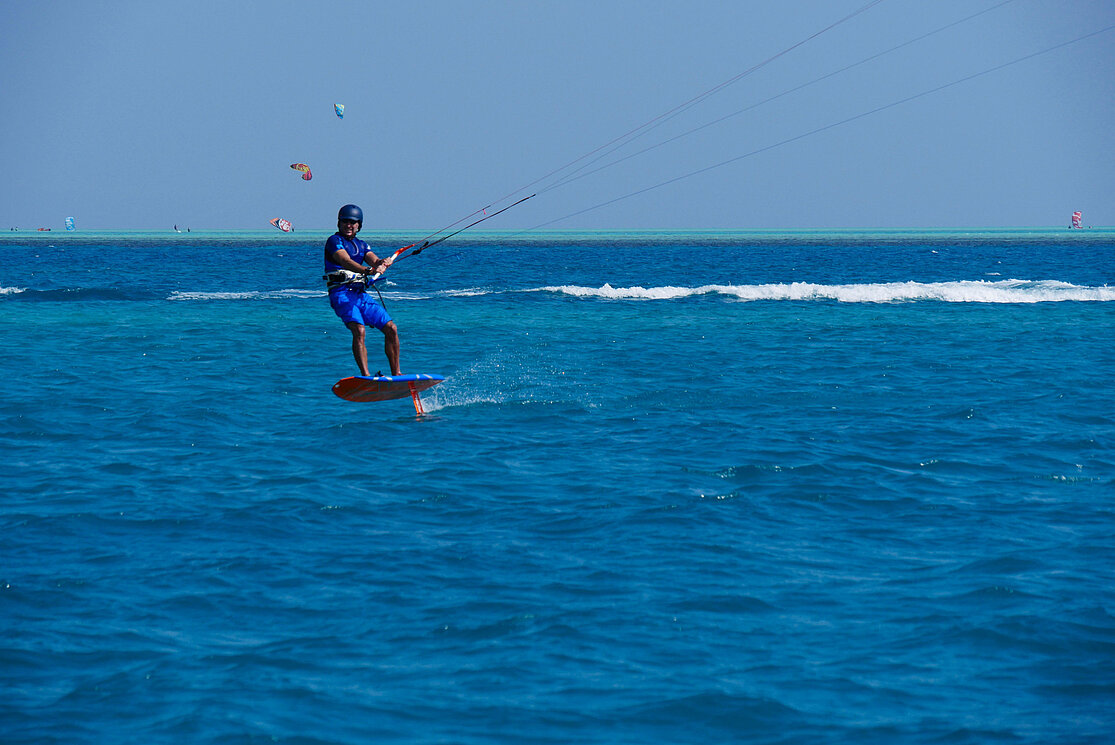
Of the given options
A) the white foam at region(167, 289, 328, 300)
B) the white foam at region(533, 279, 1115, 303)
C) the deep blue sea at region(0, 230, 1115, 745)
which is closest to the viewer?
the deep blue sea at region(0, 230, 1115, 745)

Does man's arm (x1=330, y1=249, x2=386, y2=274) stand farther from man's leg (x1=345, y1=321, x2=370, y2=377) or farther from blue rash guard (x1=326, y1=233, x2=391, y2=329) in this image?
man's leg (x1=345, y1=321, x2=370, y2=377)

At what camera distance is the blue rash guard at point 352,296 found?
1369 cm

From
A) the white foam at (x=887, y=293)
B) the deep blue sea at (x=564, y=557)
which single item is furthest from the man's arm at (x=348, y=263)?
the white foam at (x=887, y=293)

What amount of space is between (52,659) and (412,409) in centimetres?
1010

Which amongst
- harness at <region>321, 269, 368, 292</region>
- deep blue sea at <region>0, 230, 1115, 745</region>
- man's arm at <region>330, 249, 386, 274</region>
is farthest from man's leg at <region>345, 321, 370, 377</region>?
deep blue sea at <region>0, 230, 1115, 745</region>

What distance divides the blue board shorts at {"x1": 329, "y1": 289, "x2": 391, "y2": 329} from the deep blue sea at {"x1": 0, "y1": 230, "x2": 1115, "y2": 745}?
1639mm

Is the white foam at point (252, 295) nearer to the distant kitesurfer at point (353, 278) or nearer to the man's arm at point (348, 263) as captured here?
the distant kitesurfer at point (353, 278)

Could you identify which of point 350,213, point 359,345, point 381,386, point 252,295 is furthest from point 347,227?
point 252,295

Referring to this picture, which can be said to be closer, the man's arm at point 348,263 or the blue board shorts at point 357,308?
the man's arm at point 348,263

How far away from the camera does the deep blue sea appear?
666 centimetres

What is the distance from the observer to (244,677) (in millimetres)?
7008

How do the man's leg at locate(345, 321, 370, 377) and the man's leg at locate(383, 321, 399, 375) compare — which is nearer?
the man's leg at locate(345, 321, 370, 377)

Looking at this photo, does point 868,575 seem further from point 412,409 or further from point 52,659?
point 412,409

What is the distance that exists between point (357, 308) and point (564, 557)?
5647 millimetres
